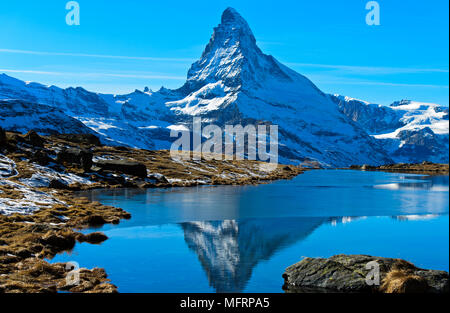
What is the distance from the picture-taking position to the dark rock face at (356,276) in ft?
63.8

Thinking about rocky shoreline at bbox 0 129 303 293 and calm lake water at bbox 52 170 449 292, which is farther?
calm lake water at bbox 52 170 449 292

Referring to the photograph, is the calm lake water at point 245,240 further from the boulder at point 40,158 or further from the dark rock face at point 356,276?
the boulder at point 40,158

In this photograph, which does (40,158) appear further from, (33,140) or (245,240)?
(245,240)

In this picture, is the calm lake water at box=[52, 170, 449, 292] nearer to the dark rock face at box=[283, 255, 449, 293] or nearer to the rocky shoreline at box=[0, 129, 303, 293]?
the dark rock face at box=[283, 255, 449, 293]

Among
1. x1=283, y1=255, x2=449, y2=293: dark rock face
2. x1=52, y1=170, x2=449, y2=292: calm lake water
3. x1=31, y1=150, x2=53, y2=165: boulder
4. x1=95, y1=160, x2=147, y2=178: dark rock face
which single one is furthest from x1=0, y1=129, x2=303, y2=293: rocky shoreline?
x1=283, y1=255, x2=449, y2=293: dark rock face

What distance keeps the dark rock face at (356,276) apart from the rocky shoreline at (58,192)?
9915mm

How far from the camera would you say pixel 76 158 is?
295 feet

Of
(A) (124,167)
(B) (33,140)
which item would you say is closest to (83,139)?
(B) (33,140)

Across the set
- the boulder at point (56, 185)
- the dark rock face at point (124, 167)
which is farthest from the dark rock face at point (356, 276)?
the dark rock face at point (124, 167)

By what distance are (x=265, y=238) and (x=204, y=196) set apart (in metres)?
36.6

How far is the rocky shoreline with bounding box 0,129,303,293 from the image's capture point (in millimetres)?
22648

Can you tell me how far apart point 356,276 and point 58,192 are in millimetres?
51673
